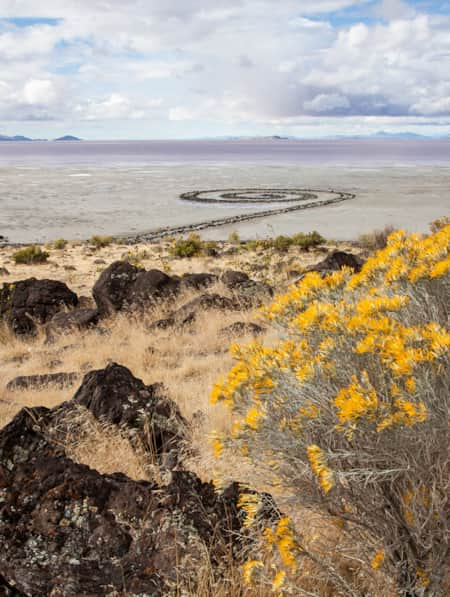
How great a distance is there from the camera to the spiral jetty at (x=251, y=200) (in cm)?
2991

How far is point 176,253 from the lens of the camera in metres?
21.3

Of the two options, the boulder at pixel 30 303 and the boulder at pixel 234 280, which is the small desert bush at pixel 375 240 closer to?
the boulder at pixel 234 280

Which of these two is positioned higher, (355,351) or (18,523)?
(355,351)

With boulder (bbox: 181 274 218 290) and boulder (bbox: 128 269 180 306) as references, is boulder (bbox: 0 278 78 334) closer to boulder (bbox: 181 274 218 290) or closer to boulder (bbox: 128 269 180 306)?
boulder (bbox: 128 269 180 306)

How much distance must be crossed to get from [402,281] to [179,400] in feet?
11.0

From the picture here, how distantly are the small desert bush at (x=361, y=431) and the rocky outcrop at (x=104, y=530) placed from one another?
288 mm

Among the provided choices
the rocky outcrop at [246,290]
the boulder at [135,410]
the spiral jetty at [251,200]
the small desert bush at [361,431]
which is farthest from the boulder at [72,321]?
the spiral jetty at [251,200]

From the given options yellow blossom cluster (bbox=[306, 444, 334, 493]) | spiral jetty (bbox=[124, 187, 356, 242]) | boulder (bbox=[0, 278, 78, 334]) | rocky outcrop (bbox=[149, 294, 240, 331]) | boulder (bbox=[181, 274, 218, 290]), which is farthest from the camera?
spiral jetty (bbox=[124, 187, 356, 242])

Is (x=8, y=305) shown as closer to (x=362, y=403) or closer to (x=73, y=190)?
(x=362, y=403)

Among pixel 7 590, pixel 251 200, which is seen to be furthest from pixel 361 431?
pixel 251 200

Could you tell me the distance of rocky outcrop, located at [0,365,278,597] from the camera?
8.73 feet

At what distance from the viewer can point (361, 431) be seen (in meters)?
2.42

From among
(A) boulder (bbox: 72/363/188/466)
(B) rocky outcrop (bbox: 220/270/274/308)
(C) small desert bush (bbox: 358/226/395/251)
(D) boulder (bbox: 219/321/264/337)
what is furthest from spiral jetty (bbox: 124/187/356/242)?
(A) boulder (bbox: 72/363/188/466)

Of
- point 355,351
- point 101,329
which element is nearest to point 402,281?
point 355,351
